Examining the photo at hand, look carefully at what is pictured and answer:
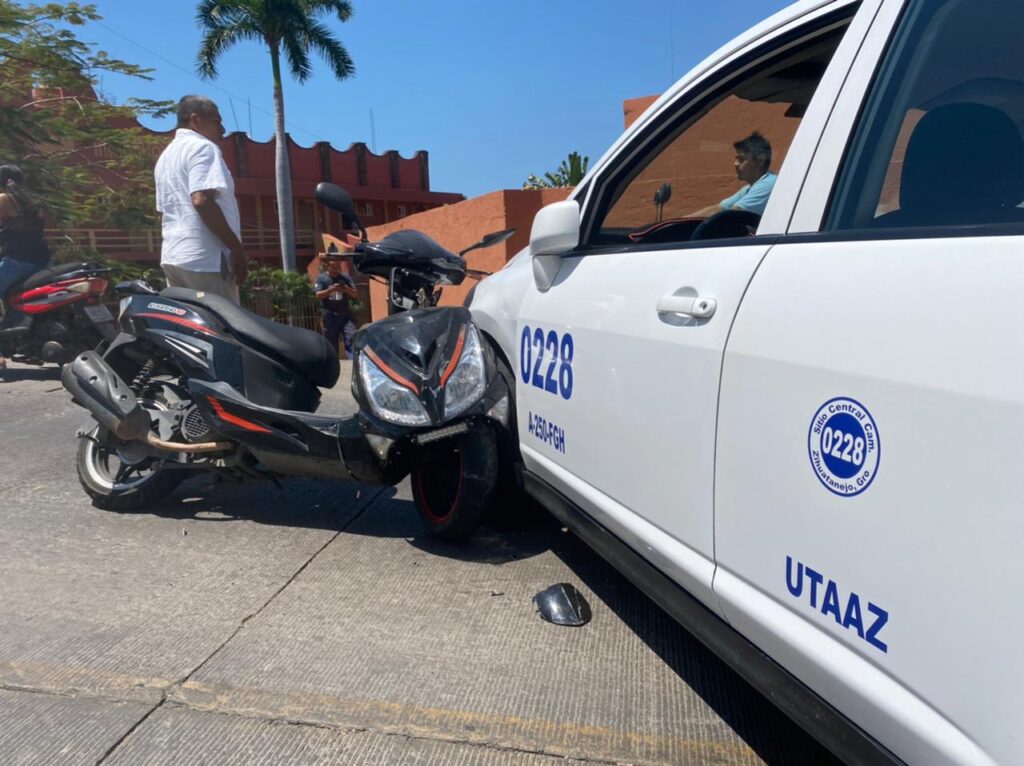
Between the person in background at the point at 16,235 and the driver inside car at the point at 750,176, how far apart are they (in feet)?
23.9

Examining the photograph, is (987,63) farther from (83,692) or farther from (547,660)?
(83,692)

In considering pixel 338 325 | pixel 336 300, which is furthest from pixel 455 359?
pixel 338 325

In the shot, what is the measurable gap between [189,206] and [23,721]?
2949 millimetres

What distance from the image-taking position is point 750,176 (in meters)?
2.99

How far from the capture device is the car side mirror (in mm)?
2572

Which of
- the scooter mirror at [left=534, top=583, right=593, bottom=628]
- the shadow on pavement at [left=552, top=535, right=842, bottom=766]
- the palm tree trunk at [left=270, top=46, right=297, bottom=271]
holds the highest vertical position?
the palm tree trunk at [left=270, top=46, right=297, bottom=271]

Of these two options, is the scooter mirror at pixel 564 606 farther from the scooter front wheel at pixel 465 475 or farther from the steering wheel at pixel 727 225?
the steering wheel at pixel 727 225

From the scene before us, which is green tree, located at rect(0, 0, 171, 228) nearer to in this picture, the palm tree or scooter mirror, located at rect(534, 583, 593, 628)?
the palm tree

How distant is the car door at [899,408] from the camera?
3.75ft

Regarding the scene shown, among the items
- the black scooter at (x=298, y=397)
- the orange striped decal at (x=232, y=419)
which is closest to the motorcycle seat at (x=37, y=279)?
the black scooter at (x=298, y=397)

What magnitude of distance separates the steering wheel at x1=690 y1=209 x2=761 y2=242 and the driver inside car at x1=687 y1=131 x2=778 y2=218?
0.03 meters

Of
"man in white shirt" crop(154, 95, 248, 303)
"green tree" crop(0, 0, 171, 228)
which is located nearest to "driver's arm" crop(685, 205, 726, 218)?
"man in white shirt" crop(154, 95, 248, 303)

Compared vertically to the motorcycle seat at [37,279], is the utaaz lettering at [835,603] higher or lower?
lower

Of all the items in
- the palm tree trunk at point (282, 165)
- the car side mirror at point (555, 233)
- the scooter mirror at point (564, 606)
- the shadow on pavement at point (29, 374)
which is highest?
the palm tree trunk at point (282, 165)
